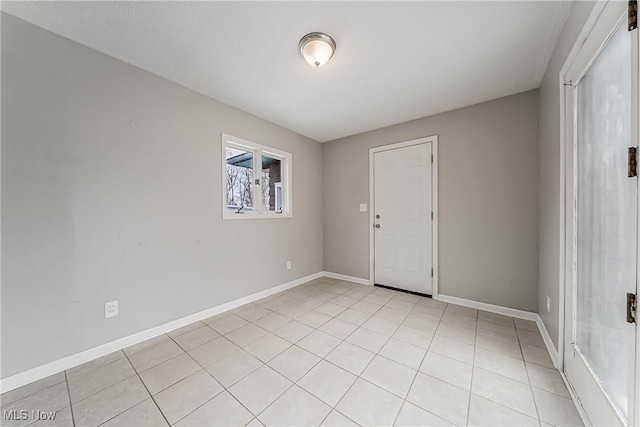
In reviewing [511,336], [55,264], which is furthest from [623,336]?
[55,264]

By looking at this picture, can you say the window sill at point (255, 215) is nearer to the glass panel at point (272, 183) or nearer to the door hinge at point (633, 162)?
the glass panel at point (272, 183)

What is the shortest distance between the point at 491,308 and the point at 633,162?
231 cm

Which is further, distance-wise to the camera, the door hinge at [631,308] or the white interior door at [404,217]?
the white interior door at [404,217]

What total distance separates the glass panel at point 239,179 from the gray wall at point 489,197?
82.5 inches

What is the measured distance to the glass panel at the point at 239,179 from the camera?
9.59 feet

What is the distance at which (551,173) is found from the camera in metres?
1.88

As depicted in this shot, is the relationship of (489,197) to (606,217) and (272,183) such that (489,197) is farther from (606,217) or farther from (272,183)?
(272,183)

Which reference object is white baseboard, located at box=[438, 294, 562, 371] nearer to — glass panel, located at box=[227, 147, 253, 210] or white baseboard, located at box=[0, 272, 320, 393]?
white baseboard, located at box=[0, 272, 320, 393]

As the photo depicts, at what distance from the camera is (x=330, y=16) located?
5.04 feet

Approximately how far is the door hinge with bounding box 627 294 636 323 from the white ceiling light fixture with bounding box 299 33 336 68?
6.90 ft

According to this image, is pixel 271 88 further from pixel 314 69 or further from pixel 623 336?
pixel 623 336

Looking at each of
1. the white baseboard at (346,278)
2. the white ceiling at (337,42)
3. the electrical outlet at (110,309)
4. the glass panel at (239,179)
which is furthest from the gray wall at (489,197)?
the electrical outlet at (110,309)

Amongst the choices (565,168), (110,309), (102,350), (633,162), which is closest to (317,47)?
(633,162)

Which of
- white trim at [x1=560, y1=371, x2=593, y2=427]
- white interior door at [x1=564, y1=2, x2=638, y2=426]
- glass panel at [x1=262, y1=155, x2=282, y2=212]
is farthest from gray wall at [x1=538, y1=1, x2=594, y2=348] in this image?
glass panel at [x1=262, y1=155, x2=282, y2=212]
